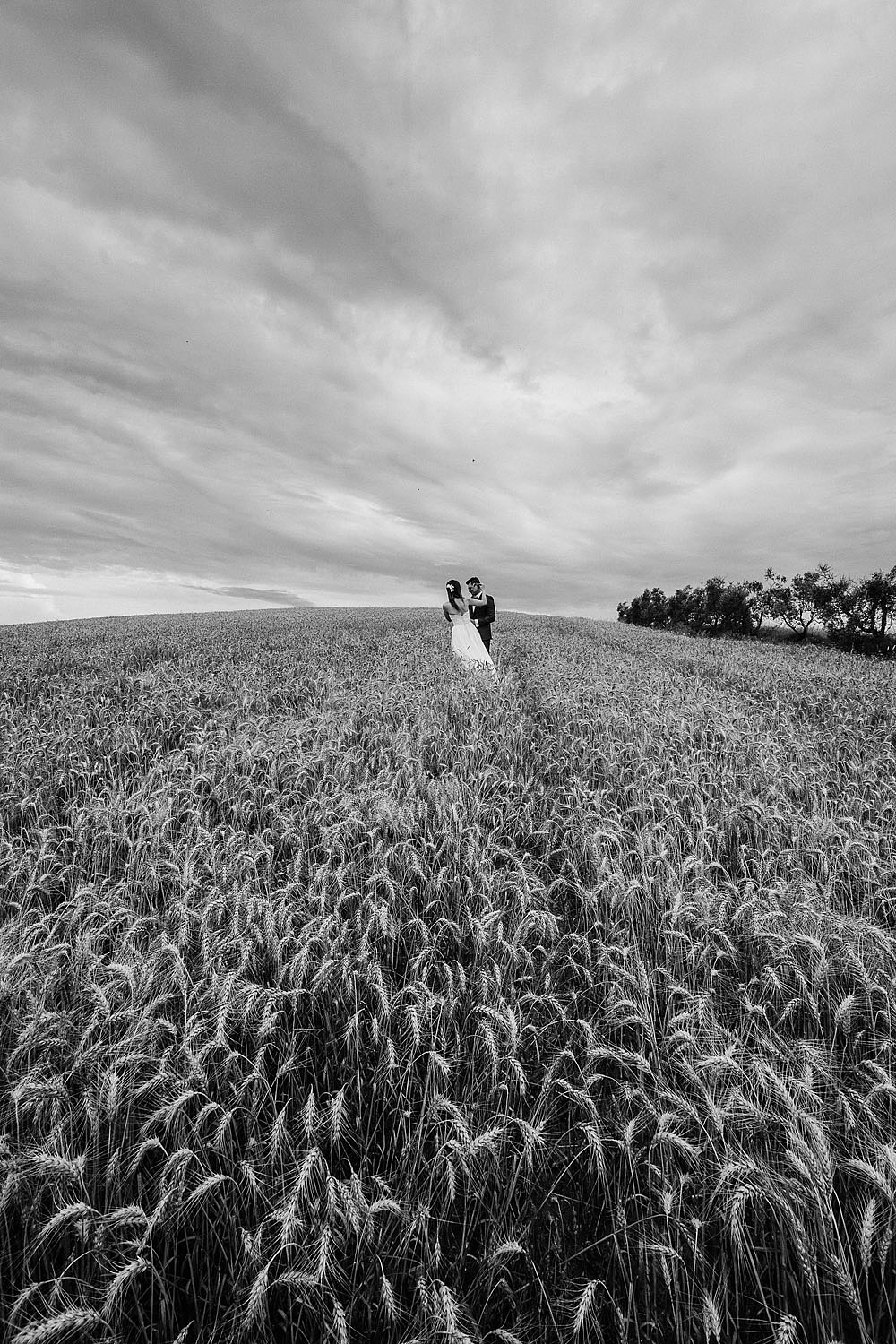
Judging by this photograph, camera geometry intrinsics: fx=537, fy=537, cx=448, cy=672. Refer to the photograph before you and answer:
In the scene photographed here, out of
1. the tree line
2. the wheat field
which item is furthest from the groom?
the tree line

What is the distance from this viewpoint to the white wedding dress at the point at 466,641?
561 inches

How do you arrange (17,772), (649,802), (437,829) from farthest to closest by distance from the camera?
(17,772) < (649,802) < (437,829)

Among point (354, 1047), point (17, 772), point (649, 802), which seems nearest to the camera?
point (354, 1047)

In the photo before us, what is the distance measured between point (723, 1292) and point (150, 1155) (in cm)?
213

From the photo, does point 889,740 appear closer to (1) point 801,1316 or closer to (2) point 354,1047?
(1) point 801,1316

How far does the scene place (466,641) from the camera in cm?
1510

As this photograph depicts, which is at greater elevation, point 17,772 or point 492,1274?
point 17,772

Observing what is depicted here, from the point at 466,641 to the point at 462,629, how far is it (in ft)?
1.36

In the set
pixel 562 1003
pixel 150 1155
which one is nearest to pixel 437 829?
pixel 562 1003

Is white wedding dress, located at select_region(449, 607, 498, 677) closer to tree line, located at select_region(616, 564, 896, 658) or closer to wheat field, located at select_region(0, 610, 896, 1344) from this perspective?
wheat field, located at select_region(0, 610, 896, 1344)

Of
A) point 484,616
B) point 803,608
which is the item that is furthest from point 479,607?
point 803,608

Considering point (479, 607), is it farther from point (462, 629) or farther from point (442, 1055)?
point (442, 1055)

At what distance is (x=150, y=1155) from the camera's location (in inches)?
86.3

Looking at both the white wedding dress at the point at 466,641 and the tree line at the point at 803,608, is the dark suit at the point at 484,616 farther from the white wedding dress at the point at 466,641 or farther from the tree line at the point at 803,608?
the tree line at the point at 803,608
